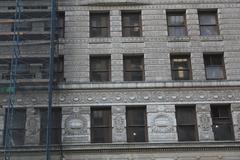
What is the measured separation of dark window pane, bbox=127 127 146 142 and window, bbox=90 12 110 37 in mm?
5766

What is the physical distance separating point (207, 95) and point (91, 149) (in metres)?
6.92

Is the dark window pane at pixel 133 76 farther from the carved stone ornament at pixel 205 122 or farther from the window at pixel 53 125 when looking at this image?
the window at pixel 53 125

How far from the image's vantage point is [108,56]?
25141 millimetres

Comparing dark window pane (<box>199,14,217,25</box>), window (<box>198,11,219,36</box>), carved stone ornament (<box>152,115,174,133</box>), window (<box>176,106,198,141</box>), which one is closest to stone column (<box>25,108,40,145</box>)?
carved stone ornament (<box>152,115,174,133</box>)

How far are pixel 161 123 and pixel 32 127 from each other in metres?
6.82

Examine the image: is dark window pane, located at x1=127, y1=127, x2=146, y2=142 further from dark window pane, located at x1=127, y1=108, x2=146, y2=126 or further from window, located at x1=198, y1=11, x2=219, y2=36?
window, located at x1=198, y1=11, x2=219, y2=36

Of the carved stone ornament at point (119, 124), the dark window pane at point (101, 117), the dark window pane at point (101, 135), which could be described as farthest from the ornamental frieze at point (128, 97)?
the dark window pane at point (101, 135)

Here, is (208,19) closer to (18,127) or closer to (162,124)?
(162,124)

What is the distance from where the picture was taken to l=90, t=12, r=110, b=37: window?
2579 centimetres

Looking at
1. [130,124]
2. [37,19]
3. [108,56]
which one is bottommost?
[130,124]

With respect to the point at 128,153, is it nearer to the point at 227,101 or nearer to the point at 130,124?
the point at 130,124

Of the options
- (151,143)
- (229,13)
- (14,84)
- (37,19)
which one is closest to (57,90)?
(14,84)

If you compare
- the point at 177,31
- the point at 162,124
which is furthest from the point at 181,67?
the point at 162,124

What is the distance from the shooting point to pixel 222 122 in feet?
78.6
